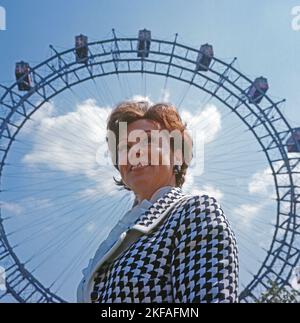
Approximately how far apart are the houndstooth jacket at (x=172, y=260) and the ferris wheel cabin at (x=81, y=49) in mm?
19245

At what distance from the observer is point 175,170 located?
2.02m

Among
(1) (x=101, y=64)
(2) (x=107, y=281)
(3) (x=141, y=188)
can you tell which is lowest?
(2) (x=107, y=281)

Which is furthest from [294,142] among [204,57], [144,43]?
[144,43]

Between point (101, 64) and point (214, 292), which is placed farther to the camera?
point (101, 64)

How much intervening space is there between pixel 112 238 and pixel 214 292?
63 centimetres

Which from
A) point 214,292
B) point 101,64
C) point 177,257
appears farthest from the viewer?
point 101,64

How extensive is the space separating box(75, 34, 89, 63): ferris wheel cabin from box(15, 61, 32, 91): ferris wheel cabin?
7.00 feet

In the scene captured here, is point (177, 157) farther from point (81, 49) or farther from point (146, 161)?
point (81, 49)

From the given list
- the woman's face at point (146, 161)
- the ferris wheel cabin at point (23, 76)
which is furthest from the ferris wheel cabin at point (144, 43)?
the woman's face at point (146, 161)

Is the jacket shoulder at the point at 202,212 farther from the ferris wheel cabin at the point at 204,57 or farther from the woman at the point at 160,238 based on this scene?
the ferris wheel cabin at the point at 204,57
